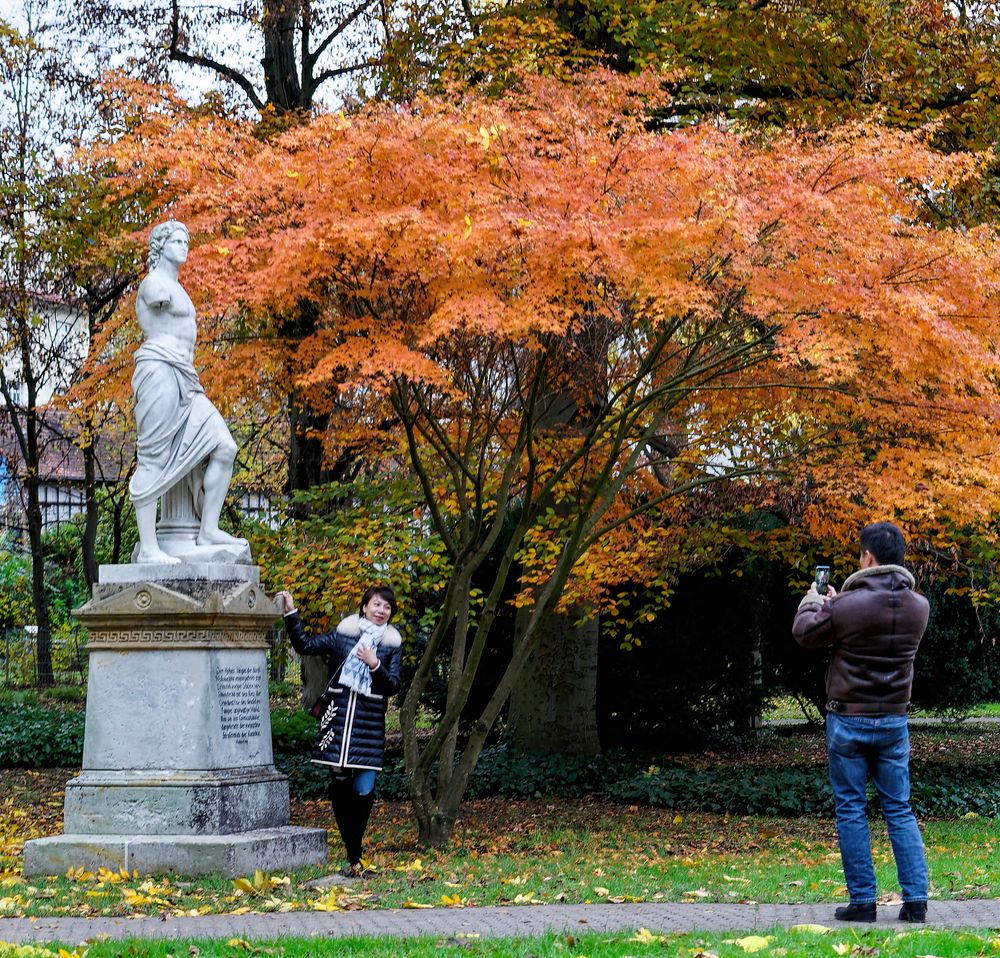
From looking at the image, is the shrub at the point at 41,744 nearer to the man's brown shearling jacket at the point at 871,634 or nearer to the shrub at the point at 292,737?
the shrub at the point at 292,737

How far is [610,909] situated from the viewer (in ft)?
23.4

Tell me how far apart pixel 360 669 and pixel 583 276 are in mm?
3169

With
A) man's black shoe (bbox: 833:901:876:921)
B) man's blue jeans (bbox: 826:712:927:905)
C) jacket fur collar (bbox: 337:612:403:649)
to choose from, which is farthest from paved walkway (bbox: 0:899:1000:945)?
jacket fur collar (bbox: 337:612:403:649)

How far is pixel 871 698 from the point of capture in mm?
6262

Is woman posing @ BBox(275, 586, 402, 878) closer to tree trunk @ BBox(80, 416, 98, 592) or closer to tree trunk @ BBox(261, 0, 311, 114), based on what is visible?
tree trunk @ BBox(261, 0, 311, 114)

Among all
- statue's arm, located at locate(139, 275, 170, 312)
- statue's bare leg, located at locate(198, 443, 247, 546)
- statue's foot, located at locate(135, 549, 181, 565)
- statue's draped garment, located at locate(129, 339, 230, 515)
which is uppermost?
statue's arm, located at locate(139, 275, 170, 312)

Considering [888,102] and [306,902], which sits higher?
[888,102]

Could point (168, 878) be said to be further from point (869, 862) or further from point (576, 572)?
point (576, 572)

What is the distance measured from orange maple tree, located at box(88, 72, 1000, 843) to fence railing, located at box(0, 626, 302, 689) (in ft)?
51.8

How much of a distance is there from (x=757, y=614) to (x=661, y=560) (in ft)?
13.6

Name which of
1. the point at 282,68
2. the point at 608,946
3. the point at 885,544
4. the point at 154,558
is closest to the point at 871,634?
the point at 885,544

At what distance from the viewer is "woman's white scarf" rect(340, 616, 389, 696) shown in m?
8.36

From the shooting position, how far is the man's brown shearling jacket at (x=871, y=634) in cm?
623

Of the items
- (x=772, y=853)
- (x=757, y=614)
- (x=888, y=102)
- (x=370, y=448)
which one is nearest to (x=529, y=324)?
(x=772, y=853)
